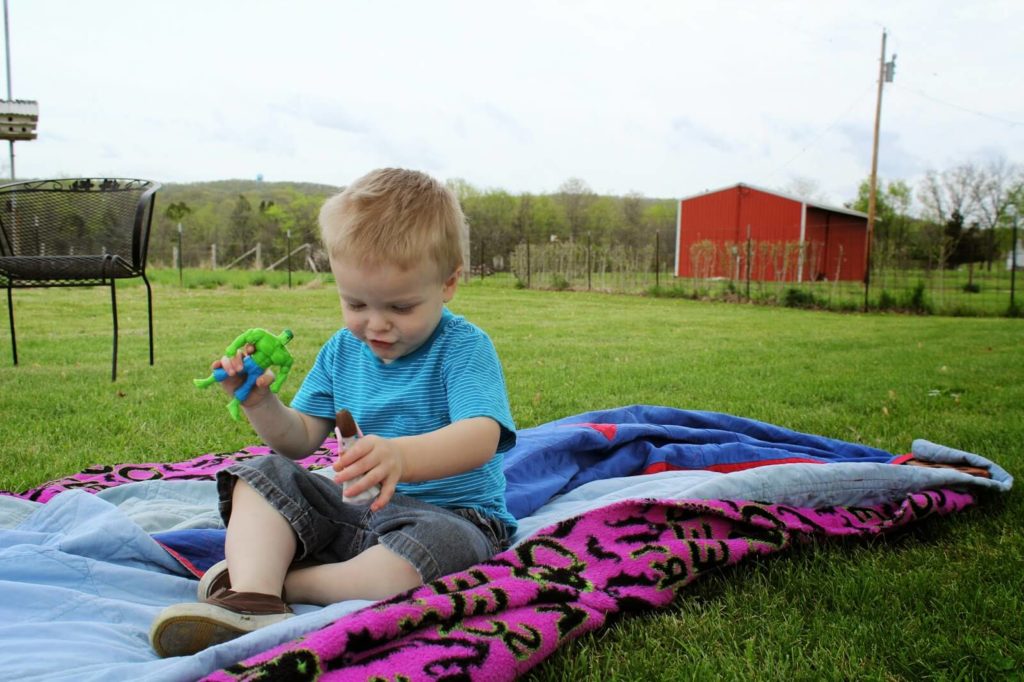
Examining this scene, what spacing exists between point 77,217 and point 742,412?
15.1 ft

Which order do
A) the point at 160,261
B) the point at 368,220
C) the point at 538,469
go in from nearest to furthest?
the point at 368,220, the point at 538,469, the point at 160,261

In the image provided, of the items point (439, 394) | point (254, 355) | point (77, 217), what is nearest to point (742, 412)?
point (439, 394)

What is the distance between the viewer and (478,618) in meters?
1.44

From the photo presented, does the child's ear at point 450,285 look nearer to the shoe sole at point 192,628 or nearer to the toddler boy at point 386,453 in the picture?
the toddler boy at point 386,453

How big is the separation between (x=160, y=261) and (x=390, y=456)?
80.4 feet

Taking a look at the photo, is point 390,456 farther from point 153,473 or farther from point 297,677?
point 153,473

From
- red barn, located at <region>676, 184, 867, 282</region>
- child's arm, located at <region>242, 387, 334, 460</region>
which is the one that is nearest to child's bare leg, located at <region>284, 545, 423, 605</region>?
child's arm, located at <region>242, 387, 334, 460</region>

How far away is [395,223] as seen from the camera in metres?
1.64

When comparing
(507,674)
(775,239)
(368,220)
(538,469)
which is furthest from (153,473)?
(775,239)

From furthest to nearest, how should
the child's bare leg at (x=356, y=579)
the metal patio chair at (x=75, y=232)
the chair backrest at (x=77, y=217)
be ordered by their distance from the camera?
1. the chair backrest at (x=77, y=217)
2. the metal patio chair at (x=75, y=232)
3. the child's bare leg at (x=356, y=579)

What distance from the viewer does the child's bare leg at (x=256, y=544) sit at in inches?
61.8

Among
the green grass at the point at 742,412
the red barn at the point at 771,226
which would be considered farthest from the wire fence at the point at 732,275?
the green grass at the point at 742,412

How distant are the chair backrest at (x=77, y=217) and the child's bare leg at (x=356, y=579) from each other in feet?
12.4

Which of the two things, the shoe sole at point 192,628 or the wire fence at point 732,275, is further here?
the wire fence at point 732,275
